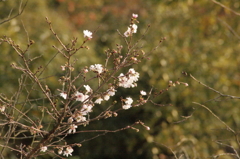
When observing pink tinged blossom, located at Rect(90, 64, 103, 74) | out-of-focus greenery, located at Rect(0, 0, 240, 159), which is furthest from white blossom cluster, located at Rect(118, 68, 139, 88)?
out-of-focus greenery, located at Rect(0, 0, 240, 159)

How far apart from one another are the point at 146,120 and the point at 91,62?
1033mm

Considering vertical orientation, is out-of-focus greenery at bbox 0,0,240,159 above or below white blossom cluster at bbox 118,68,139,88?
above

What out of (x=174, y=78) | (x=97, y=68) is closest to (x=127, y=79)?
(x=97, y=68)

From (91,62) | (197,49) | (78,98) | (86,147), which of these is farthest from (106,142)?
(78,98)

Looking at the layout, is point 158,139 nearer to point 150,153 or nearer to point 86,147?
point 150,153

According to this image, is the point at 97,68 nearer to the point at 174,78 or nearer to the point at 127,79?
the point at 127,79

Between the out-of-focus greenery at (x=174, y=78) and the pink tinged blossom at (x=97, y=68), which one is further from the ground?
the out-of-focus greenery at (x=174, y=78)

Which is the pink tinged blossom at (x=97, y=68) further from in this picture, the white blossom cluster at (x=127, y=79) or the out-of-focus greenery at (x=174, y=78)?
the out-of-focus greenery at (x=174, y=78)

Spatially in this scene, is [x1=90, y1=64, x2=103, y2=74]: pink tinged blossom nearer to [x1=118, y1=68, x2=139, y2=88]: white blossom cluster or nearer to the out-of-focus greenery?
[x1=118, y1=68, x2=139, y2=88]: white blossom cluster

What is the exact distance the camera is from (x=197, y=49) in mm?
4789

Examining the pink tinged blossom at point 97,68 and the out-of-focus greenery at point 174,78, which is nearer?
the pink tinged blossom at point 97,68

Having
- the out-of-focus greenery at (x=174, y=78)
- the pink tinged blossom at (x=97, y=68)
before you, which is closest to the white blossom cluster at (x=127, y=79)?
the pink tinged blossom at (x=97, y=68)

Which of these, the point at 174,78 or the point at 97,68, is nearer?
the point at 97,68

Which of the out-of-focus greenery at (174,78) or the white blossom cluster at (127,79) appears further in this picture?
the out-of-focus greenery at (174,78)
